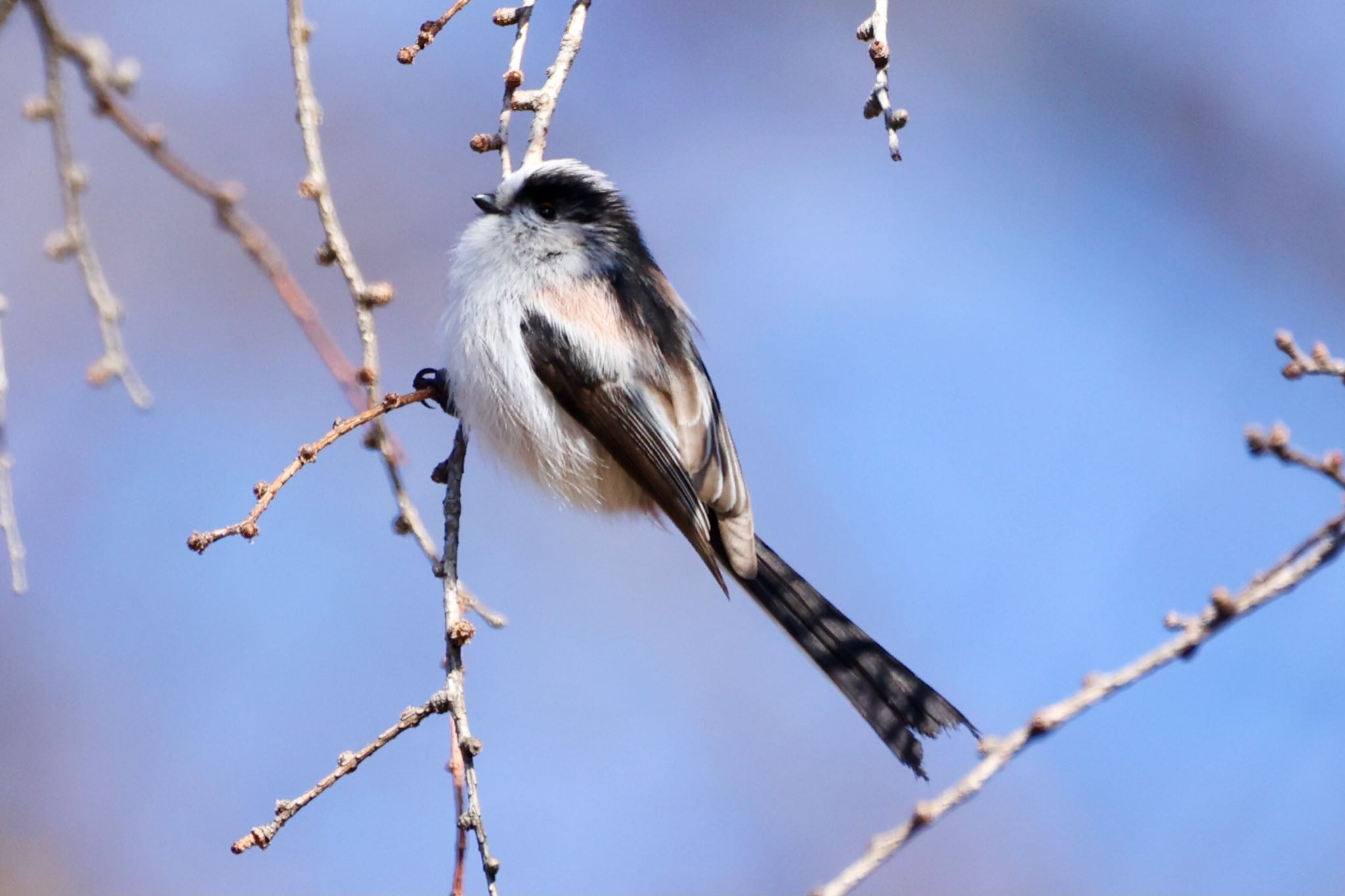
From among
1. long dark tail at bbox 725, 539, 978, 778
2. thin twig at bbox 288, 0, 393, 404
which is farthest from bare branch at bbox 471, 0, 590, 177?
long dark tail at bbox 725, 539, 978, 778

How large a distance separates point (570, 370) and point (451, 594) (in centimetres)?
77

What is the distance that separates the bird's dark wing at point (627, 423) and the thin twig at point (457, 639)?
0.26 meters

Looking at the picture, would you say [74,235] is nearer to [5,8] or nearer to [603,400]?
[5,8]

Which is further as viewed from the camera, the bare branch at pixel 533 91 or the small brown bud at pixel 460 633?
the bare branch at pixel 533 91

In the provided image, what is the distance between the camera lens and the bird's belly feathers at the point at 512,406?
2.58m

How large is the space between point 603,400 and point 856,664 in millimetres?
761

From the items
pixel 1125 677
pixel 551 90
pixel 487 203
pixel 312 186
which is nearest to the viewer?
pixel 1125 677

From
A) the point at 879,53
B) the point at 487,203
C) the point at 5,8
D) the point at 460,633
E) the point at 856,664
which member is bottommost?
the point at 856,664

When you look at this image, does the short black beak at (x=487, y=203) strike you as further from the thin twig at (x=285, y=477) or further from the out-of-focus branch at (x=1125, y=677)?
the out-of-focus branch at (x=1125, y=677)

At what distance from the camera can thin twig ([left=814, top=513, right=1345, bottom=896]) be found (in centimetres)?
122

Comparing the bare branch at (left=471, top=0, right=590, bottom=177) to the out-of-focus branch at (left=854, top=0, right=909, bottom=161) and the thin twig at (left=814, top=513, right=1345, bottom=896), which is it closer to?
the out-of-focus branch at (left=854, top=0, right=909, bottom=161)

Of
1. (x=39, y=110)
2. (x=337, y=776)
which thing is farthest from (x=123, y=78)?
(x=337, y=776)

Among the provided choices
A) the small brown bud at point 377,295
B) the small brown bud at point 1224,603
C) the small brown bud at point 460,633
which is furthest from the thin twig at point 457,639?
the small brown bud at point 1224,603

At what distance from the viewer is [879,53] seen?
1.93 m
